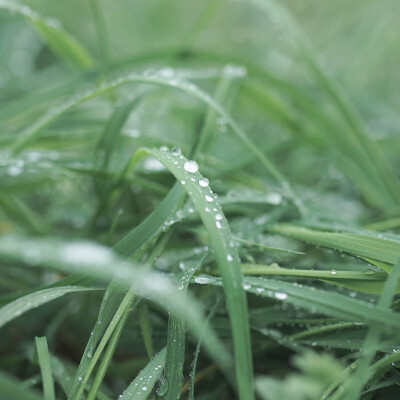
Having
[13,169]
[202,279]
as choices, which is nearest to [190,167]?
[202,279]

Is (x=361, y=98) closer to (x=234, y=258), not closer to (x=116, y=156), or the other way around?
(x=116, y=156)

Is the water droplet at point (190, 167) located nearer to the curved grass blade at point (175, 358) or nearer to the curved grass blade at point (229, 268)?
the curved grass blade at point (229, 268)

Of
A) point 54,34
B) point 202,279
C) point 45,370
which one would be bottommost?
point 45,370

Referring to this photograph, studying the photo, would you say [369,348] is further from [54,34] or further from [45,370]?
[54,34]

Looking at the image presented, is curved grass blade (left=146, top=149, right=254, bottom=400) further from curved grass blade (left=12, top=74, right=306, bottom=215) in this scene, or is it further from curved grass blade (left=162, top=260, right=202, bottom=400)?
curved grass blade (left=12, top=74, right=306, bottom=215)

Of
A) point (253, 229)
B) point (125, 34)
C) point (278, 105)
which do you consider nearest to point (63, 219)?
point (253, 229)

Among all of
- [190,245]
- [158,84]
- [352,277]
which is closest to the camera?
[352,277]

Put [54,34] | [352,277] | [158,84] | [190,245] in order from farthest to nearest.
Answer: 1. [54,34]
2. [190,245]
3. [158,84]
4. [352,277]
